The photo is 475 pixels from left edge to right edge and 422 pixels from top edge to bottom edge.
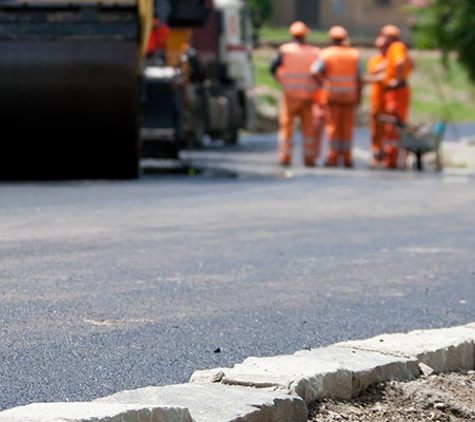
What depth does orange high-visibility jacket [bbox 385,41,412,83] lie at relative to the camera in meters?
19.7

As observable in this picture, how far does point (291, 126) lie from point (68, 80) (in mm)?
6289

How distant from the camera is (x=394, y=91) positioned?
1988 centimetres

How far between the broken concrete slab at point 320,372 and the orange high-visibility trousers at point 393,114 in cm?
1447

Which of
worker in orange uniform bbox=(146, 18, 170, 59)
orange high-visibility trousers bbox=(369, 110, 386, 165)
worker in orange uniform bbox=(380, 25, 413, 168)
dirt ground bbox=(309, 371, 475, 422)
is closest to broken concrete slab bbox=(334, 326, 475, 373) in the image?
dirt ground bbox=(309, 371, 475, 422)

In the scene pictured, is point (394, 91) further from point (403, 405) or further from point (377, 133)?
point (403, 405)

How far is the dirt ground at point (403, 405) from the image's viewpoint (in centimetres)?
480

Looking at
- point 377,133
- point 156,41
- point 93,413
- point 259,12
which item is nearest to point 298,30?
point 377,133

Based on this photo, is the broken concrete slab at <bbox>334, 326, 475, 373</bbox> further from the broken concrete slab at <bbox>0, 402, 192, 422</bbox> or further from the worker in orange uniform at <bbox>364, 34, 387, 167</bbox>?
the worker in orange uniform at <bbox>364, 34, 387, 167</bbox>

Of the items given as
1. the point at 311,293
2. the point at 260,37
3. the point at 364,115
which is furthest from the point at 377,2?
the point at 311,293

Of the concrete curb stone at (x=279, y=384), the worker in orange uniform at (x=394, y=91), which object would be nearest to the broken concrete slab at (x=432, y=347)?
the concrete curb stone at (x=279, y=384)

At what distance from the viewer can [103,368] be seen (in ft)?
17.1

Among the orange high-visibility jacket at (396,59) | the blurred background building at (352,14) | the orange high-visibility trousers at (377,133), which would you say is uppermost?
the orange high-visibility jacket at (396,59)

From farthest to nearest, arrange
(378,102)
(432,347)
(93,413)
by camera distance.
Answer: (378,102) → (432,347) → (93,413)

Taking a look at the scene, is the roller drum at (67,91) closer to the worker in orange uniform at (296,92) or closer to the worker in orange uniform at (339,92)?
the worker in orange uniform at (296,92)
